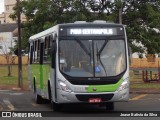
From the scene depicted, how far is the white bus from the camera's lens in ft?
54.0

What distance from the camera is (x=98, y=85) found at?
54.1 feet

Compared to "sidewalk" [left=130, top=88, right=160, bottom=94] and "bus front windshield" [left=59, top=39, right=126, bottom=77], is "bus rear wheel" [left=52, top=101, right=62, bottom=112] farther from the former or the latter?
"sidewalk" [left=130, top=88, right=160, bottom=94]

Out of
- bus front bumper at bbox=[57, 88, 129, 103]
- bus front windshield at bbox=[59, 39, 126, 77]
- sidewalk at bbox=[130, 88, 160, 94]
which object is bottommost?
sidewalk at bbox=[130, 88, 160, 94]

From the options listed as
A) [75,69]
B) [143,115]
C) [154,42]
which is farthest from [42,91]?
[154,42]

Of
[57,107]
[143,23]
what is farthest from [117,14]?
[57,107]

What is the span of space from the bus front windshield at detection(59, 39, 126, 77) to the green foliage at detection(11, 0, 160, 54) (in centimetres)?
1658

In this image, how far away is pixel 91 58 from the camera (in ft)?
55.3

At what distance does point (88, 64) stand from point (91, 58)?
240 mm

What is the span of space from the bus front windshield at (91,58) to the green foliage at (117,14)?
54.4ft

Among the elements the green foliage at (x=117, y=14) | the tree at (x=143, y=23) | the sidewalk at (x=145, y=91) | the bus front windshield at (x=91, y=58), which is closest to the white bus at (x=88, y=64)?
the bus front windshield at (x=91, y=58)

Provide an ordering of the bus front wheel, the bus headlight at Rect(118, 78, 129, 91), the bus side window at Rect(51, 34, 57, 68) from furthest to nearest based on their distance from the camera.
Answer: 1. the bus front wheel
2. the bus side window at Rect(51, 34, 57, 68)
3. the bus headlight at Rect(118, 78, 129, 91)

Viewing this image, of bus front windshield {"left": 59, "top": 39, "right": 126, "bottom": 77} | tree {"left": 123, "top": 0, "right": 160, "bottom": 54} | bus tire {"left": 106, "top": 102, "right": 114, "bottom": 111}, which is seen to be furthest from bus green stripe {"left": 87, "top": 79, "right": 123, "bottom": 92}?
tree {"left": 123, "top": 0, "right": 160, "bottom": 54}

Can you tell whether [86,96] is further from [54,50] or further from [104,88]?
[54,50]

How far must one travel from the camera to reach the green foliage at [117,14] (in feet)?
113
